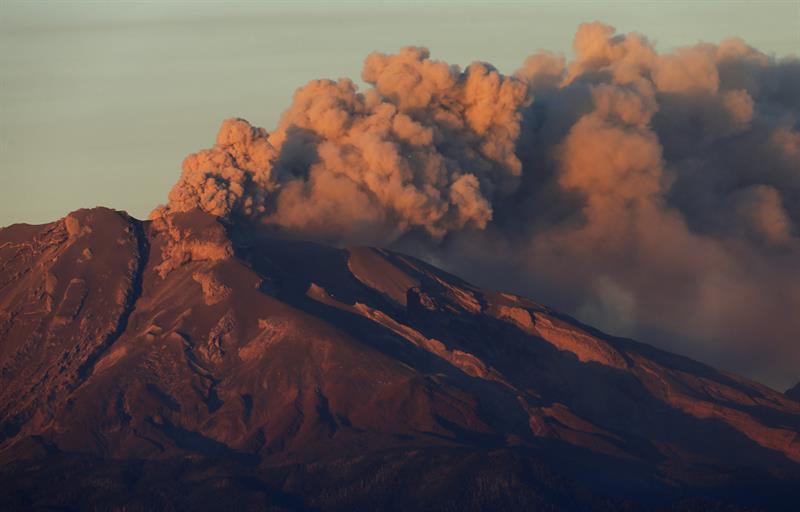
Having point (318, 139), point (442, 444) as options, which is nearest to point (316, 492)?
point (442, 444)

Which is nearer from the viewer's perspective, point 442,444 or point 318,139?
point 442,444

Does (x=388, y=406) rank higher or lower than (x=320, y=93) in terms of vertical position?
lower

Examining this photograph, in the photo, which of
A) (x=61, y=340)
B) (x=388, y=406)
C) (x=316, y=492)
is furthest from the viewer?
(x=61, y=340)

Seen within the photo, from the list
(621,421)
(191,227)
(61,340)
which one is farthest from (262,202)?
(621,421)

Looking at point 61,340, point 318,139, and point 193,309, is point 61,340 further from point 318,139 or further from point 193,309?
point 318,139

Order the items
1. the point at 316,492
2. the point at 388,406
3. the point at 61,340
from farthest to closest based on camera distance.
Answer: the point at 61,340 < the point at 388,406 < the point at 316,492

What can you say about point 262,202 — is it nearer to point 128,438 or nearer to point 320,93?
point 320,93
